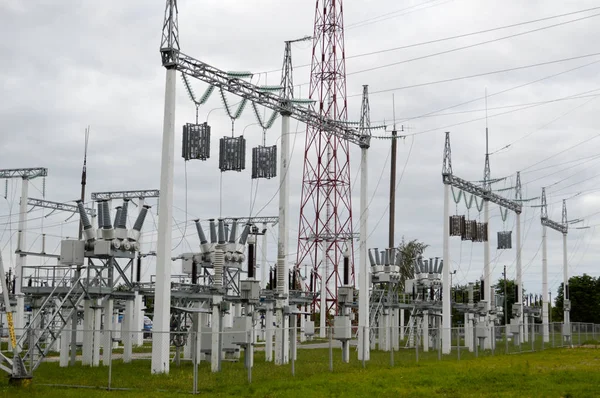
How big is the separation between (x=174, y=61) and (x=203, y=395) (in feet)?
39.6

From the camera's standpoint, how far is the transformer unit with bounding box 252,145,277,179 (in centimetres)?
3262

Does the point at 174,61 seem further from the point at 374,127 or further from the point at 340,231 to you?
the point at 340,231

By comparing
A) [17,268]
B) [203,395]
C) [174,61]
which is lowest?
[203,395]

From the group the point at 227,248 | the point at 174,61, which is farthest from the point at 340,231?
Result: the point at 174,61

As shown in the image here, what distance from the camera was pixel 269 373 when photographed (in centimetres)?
2706

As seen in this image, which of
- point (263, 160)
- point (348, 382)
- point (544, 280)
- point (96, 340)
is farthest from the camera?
point (544, 280)

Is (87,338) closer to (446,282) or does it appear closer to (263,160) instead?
(263,160)

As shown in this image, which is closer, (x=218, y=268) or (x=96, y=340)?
(x=218, y=268)

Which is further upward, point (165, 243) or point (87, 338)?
point (165, 243)

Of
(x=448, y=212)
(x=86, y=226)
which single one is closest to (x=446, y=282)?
(x=448, y=212)

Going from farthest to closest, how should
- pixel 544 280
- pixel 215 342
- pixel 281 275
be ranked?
pixel 544 280, pixel 281 275, pixel 215 342

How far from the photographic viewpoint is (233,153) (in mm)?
30562

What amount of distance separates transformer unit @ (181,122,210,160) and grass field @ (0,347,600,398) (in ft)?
24.9

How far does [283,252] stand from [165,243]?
21.7 ft
